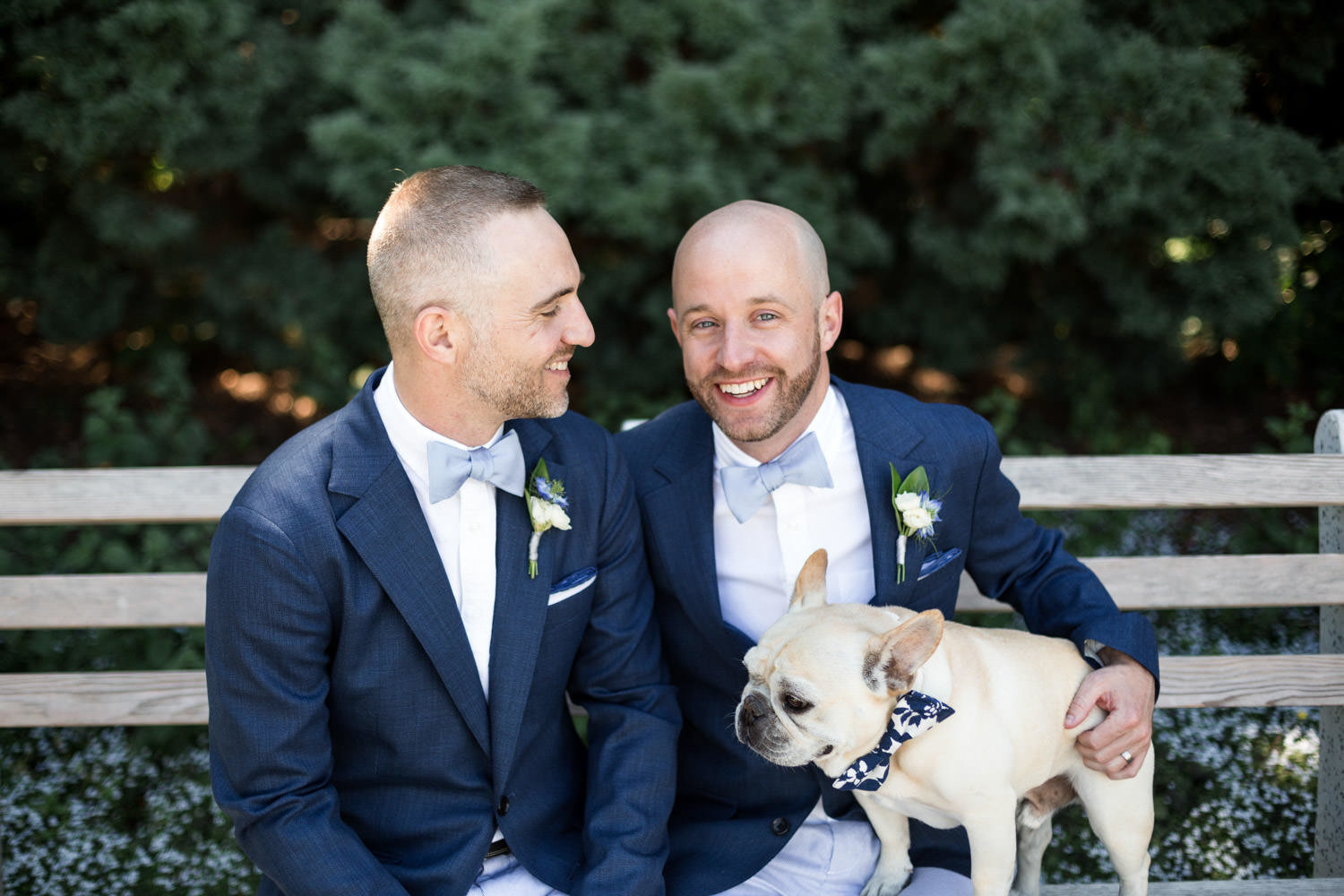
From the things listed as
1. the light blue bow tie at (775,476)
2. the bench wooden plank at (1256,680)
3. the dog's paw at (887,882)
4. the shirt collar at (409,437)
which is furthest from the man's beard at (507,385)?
the bench wooden plank at (1256,680)

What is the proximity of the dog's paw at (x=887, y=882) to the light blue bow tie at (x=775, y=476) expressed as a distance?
3.17ft

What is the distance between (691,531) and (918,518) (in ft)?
1.96

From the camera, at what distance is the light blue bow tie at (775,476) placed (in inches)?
108

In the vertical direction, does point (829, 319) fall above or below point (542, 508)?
above

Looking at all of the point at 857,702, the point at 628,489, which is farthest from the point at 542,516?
the point at 857,702

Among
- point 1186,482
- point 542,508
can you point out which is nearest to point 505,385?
point 542,508

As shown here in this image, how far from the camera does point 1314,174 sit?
491 cm

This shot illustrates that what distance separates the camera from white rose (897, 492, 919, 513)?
8.84ft

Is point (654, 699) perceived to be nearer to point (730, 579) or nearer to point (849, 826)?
point (730, 579)

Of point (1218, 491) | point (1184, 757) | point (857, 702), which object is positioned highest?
point (1218, 491)

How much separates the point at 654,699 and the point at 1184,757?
8.99 ft

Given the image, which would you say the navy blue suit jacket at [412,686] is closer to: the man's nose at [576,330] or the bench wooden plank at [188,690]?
the man's nose at [576,330]

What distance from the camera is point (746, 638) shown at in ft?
9.09

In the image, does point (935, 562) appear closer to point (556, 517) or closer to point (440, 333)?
point (556, 517)
